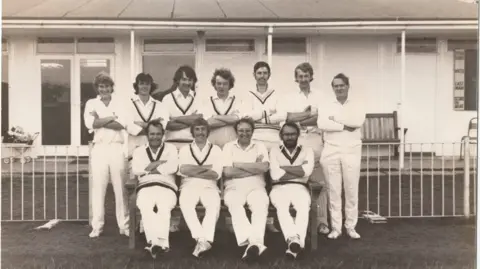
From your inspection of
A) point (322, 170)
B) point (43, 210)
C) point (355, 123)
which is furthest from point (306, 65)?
point (43, 210)

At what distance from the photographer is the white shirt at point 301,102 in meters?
4.77

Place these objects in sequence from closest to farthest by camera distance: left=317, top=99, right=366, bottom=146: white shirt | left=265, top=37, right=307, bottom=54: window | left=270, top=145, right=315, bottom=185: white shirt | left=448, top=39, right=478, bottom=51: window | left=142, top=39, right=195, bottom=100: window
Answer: left=270, top=145, right=315, bottom=185: white shirt < left=317, top=99, right=366, bottom=146: white shirt < left=142, top=39, right=195, bottom=100: window < left=265, top=37, right=307, bottom=54: window < left=448, top=39, right=478, bottom=51: window

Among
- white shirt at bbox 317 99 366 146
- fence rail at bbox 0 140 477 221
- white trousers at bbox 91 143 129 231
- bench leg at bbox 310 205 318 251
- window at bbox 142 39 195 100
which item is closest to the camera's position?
bench leg at bbox 310 205 318 251

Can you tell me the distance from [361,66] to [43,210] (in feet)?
15.8

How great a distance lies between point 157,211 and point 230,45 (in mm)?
4050

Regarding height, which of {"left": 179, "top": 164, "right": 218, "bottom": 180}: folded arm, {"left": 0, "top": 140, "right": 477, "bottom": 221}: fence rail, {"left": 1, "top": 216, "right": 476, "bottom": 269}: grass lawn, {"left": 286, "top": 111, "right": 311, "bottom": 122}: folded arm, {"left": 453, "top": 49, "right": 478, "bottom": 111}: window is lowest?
{"left": 1, "top": 216, "right": 476, "bottom": 269}: grass lawn

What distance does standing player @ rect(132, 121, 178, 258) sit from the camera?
4.30 m

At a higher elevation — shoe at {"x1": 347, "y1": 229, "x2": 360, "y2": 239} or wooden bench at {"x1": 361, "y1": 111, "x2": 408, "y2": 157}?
wooden bench at {"x1": 361, "y1": 111, "x2": 408, "y2": 157}

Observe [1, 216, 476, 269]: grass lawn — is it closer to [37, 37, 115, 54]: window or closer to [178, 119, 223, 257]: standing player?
[178, 119, 223, 257]: standing player

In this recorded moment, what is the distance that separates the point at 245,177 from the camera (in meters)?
4.46

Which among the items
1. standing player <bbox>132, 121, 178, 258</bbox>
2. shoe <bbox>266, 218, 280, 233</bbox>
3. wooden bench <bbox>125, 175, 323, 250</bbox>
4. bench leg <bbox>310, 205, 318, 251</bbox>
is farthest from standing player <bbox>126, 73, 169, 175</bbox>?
bench leg <bbox>310, 205, 318, 251</bbox>

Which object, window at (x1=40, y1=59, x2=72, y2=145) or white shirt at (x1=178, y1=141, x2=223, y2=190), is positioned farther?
window at (x1=40, y1=59, x2=72, y2=145)

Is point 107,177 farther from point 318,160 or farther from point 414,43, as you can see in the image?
point 414,43

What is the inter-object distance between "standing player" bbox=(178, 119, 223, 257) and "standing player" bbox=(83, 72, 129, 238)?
60cm
